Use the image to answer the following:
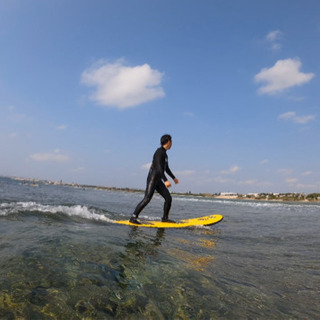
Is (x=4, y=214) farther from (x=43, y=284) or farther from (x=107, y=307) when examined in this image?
(x=107, y=307)

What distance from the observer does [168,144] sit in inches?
371

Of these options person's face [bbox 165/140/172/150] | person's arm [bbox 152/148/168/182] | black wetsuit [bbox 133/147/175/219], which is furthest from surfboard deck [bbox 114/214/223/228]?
person's face [bbox 165/140/172/150]

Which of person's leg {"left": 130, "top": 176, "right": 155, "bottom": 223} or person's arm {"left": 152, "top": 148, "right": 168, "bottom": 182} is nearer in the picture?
person's leg {"left": 130, "top": 176, "right": 155, "bottom": 223}

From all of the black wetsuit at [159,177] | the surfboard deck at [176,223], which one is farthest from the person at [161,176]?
the surfboard deck at [176,223]

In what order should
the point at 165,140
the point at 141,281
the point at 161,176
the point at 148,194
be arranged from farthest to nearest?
the point at 165,140 → the point at 161,176 → the point at 148,194 → the point at 141,281

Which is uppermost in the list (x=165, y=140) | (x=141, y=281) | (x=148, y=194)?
(x=165, y=140)

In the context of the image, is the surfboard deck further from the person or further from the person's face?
the person's face

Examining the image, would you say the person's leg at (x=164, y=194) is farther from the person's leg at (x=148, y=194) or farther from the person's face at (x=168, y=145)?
the person's face at (x=168, y=145)

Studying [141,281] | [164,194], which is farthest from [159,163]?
[141,281]

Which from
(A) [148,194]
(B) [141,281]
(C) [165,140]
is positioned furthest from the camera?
(C) [165,140]

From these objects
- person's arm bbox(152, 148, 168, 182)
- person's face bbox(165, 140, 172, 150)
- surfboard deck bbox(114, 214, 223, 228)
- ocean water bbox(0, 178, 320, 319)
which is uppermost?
person's face bbox(165, 140, 172, 150)

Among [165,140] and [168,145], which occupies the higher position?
[165,140]

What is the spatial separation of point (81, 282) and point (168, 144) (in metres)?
7.01

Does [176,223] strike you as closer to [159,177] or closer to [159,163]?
[159,177]
